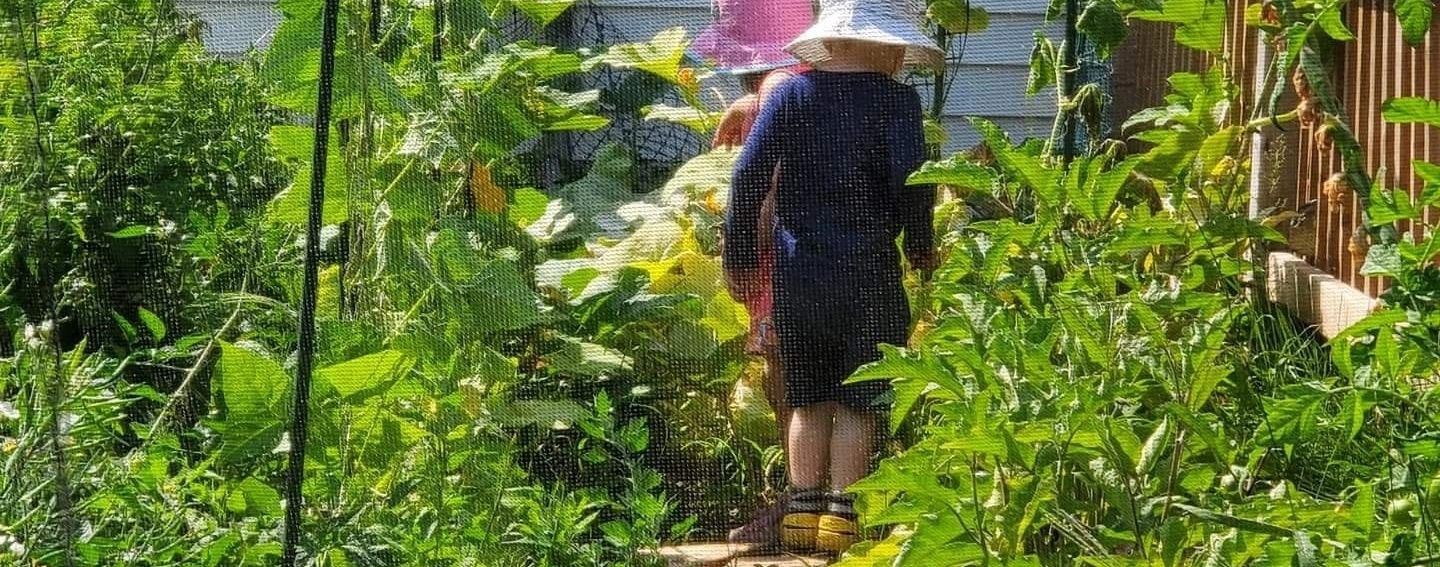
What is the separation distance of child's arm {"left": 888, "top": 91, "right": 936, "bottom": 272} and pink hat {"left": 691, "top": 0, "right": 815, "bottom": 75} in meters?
0.18

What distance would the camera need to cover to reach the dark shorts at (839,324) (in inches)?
87.1

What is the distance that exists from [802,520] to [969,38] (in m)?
0.69

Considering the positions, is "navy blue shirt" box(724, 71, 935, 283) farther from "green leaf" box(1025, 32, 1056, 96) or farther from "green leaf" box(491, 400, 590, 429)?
"green leaf" box(491, 400, 590, 429)

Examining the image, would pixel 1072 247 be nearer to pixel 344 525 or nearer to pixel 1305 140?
pixel 344 525

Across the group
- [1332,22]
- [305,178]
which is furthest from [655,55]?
[1332,22]

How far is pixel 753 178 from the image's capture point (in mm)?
2240

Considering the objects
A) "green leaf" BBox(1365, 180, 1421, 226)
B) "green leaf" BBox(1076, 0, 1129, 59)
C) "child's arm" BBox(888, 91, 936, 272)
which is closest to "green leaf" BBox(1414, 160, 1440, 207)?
"green leaf" BBox(1365, 180, 1421, 226)

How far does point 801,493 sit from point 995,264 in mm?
637

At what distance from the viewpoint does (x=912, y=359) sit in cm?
149

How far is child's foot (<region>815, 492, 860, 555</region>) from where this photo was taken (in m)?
2.09

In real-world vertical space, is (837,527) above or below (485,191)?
below

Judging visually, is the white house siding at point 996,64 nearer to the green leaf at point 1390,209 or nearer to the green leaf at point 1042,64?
the green leaf at point 1042,64

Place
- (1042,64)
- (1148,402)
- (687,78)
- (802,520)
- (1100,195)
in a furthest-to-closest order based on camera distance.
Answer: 1. (687,78)
2. (802,520)
3. (1042,64)
4. (1148,402)
5. (1100,195)

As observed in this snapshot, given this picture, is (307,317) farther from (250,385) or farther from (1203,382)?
(1203,382)
